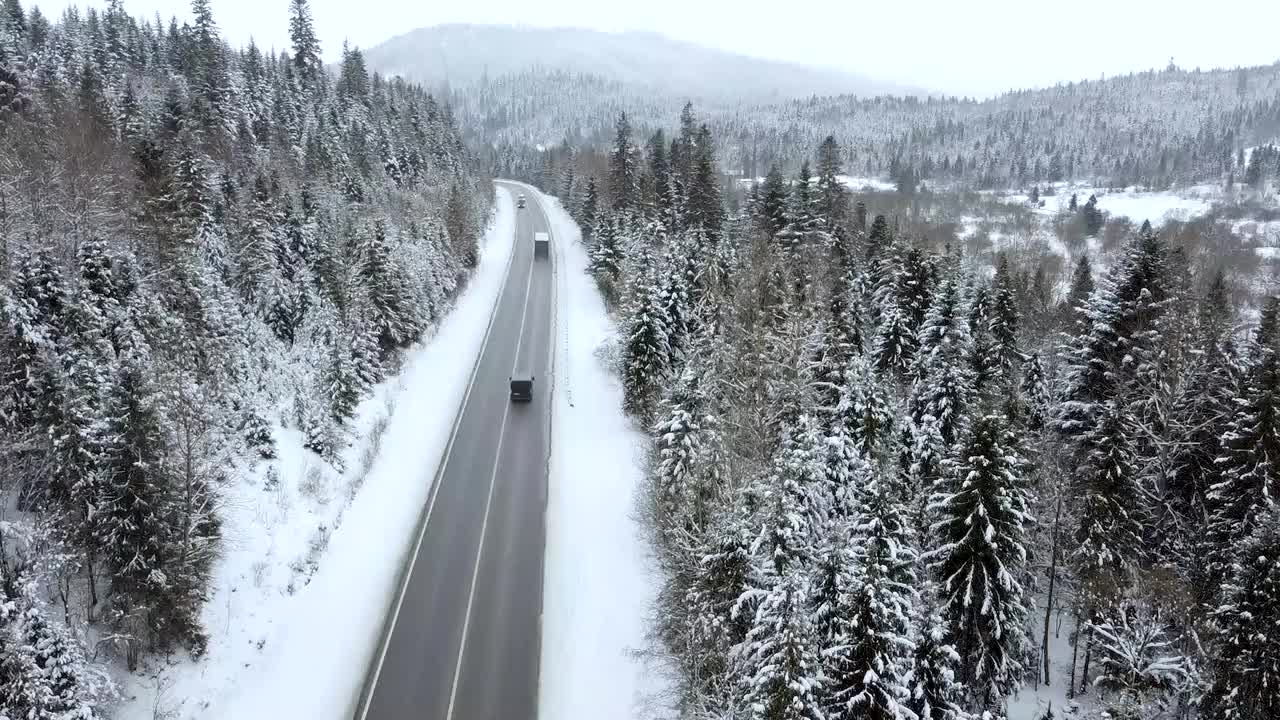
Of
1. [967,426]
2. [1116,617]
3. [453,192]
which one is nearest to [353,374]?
[967,426]

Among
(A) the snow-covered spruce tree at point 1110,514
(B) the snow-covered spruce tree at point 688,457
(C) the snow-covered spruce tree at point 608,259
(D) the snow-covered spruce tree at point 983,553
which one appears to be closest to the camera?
(D) the snow-covered spruce tree at point 983,553

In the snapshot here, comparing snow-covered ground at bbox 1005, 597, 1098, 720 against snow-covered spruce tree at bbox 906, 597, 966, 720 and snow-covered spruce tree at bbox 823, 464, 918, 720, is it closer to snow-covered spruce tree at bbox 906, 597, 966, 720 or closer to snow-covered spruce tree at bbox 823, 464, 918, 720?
snow-covered spruce tree at bbox 906, 597, 966, 720

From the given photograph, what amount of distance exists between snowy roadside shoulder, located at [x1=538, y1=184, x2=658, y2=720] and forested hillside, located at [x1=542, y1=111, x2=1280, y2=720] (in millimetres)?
1604

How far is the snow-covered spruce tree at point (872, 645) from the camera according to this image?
15.9m

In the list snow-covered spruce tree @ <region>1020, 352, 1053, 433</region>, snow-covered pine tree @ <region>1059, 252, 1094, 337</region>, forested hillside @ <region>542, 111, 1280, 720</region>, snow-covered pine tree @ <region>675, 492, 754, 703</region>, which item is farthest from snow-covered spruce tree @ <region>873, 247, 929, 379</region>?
snow-covered pine tree @ <region>675, 492, 754, 703</region>

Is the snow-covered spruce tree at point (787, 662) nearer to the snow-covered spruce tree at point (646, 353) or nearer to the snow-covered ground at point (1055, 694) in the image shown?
the snow-covered ground at point (1055, 694)

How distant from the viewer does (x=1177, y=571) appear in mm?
28062

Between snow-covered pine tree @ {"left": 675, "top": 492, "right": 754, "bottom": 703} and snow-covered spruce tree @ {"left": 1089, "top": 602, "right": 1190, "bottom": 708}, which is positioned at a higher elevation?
snow-covered pine tree @ {"left": 675, "top": 492, "right": 754, "bottom": 703}

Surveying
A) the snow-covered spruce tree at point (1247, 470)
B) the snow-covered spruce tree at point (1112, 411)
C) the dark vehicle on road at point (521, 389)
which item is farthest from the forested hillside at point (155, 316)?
the snow-covered spruce tree at point (1247, 470)

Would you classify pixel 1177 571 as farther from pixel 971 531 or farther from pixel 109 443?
pixel 109 443

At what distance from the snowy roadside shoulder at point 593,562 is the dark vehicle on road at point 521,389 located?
6.56 ft

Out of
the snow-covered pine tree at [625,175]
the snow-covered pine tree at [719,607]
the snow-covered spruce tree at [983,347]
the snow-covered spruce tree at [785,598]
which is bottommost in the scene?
the snow-covered pine tree at [719,607]

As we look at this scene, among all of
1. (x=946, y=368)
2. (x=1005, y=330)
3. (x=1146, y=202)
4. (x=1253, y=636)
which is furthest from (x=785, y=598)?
(x=1146, y=202)

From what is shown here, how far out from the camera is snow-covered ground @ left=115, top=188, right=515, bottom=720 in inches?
872
